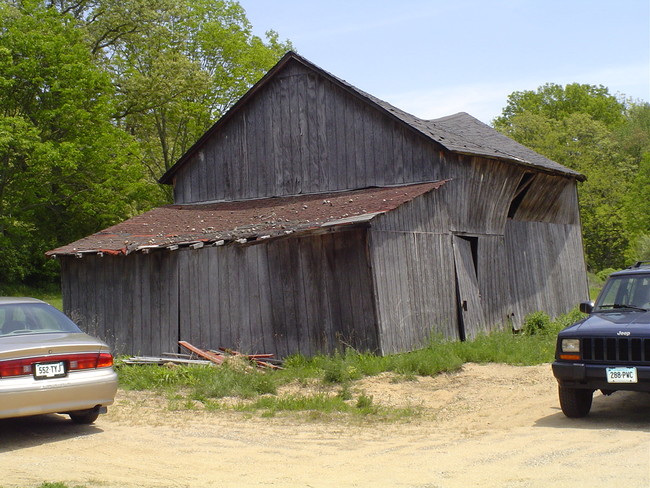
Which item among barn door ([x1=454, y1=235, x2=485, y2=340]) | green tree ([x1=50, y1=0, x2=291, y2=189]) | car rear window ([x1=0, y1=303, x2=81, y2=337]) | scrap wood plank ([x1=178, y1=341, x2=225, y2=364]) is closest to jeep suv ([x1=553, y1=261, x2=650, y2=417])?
car rear window ([x1=0, y1=303, x2=81, y2=337])

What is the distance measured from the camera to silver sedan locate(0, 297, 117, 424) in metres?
8.27

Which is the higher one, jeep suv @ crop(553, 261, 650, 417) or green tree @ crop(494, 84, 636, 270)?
green tree @ crop(494, 84, 636, 270)

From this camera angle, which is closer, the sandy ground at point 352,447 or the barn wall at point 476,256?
the sandy ground at point 352,447

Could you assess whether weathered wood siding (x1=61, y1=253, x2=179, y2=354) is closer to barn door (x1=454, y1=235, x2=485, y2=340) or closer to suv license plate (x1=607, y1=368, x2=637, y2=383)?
barn door (x1=454, y1=235, x2=485, y2=340)

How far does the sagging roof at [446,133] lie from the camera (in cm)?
1830

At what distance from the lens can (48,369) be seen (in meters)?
8.55

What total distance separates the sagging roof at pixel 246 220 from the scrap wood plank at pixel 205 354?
6.90 ft

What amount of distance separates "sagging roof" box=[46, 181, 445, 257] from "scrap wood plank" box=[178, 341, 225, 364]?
2104mm

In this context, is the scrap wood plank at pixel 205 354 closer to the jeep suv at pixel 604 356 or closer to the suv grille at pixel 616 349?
the jeep suv at pixel 604 356

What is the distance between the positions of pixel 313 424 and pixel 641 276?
4.74m

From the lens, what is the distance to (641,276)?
998 cm

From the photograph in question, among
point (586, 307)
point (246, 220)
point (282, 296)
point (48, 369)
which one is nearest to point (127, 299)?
point (246, 220)

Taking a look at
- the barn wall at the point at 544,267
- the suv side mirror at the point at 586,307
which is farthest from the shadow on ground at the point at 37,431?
the barn wall at the point at 544,267

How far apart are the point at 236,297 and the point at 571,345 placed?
875cm
